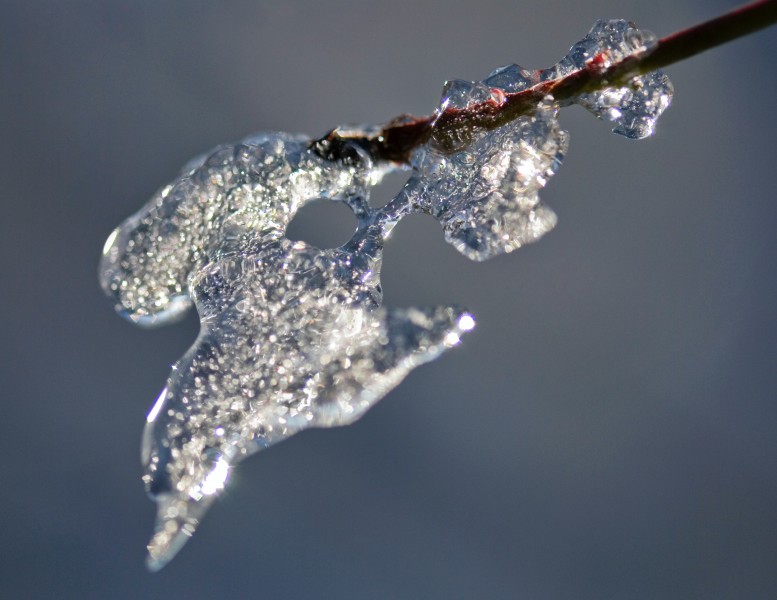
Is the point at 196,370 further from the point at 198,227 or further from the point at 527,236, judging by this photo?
the point at 527,236

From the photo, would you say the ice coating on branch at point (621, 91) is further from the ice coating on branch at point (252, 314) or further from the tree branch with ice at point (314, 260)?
the ice coating on branch at point (252, 314)

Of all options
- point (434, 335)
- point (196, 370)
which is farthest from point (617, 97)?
point (196, 370)

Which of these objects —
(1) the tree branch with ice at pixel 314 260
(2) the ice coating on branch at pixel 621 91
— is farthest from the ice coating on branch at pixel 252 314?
(2) the ice coating on branch at pixel 621 91

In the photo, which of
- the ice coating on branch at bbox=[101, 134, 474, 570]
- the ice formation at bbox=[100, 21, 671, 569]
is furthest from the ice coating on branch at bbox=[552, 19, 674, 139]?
the ice coating on branch at bbox=[101, 134, 474, 570]

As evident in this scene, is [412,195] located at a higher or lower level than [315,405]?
higher

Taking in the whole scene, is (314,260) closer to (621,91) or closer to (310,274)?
(310,274)
